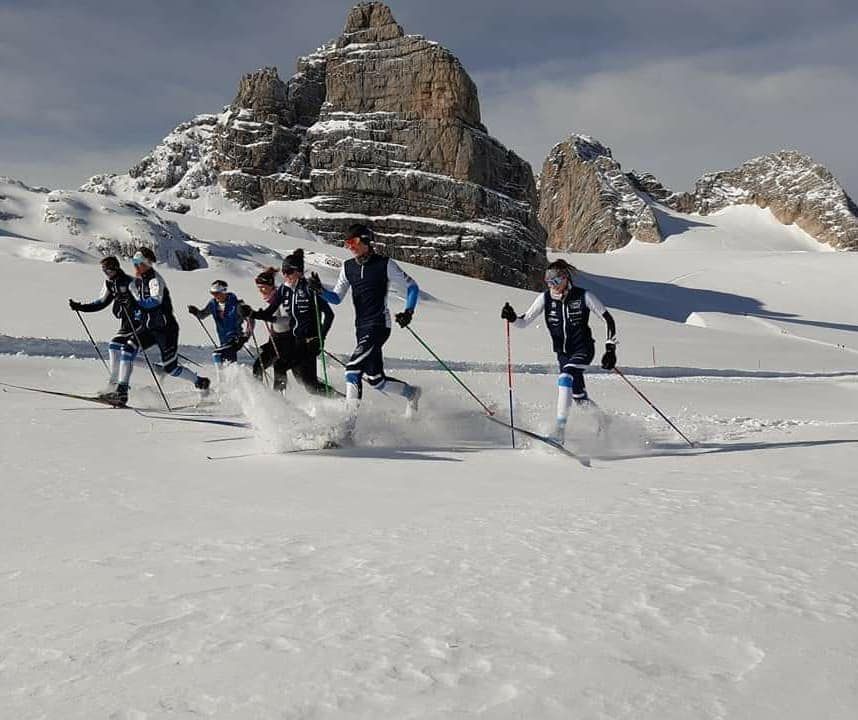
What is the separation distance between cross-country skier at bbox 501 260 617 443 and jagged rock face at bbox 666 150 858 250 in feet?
459

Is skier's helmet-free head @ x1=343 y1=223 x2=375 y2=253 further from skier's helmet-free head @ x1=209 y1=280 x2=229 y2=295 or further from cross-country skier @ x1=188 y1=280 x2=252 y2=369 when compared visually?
skier's helmet-free head @ x1=209 y1=280 x2=229 y2=295

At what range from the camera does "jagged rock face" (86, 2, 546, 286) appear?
55.4 meters

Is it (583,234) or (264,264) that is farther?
(583,234)

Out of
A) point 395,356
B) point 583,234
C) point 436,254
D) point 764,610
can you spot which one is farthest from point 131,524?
point 583,234

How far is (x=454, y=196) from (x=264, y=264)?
29.1 metres

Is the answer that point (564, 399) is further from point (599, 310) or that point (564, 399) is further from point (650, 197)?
point (650, 197)

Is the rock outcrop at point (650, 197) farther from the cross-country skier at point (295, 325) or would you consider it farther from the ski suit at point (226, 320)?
the cross-country skier at point (295, 325)

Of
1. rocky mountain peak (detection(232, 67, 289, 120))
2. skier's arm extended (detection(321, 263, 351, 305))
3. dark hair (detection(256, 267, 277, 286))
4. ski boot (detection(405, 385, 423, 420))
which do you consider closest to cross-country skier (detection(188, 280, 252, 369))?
dark hair (detection(256, 267, 277, 286))

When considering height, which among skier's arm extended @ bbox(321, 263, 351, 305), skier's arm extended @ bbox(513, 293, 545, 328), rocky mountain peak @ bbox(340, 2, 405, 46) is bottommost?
skier's arm extended @ bbox(513, 293, 545, 328)

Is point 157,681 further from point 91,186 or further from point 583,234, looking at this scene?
point 583,234

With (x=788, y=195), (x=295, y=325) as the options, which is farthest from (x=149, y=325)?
(x=788, y=195)

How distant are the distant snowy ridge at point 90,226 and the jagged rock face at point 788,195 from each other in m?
130

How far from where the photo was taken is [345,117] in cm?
6147

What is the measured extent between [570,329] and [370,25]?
64.4m
